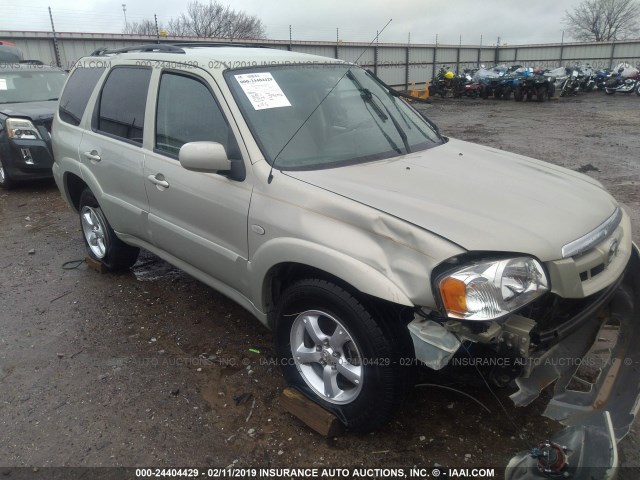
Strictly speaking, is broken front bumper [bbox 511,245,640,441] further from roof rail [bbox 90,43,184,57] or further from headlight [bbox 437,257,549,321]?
roof rail [bbox 90,43,184,57]

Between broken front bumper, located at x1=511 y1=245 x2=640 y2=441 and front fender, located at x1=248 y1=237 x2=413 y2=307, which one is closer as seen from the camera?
front fender, located at x1=248 y1=237 x2=413 y2=307

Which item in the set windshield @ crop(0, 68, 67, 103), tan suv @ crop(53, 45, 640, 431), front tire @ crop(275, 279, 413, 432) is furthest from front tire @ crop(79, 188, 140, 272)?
windshield @ crop(0, 68, 67, 103)

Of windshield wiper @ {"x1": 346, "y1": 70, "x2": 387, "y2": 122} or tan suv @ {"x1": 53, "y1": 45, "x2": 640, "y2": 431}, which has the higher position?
windshield wiper @ {"x1": 346, "y1": 70, "x2": 387, "y2": 122}

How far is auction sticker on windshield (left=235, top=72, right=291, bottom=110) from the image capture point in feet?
9.58

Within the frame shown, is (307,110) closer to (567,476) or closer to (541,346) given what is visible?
(541,346)

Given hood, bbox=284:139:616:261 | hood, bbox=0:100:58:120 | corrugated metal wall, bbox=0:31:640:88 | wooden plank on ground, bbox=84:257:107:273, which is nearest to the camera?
hood, bbox=284:139:616:261

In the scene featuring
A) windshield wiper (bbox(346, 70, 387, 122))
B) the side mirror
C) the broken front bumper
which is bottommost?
the broken front bumper

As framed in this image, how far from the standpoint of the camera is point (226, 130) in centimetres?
292

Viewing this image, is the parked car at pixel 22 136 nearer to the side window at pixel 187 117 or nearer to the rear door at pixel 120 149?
the rear door at pixel 120 149

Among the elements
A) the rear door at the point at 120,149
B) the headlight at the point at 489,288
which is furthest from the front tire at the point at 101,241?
the headlight at the point at 489,288

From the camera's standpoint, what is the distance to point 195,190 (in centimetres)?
306

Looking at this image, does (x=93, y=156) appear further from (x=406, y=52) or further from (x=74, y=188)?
(x=406, y=52)

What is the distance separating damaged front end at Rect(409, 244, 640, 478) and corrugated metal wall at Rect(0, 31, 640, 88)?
12.9 metres

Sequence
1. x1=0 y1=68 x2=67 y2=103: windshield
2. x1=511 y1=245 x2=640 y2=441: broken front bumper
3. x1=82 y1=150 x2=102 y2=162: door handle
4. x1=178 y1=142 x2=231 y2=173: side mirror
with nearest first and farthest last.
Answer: x1=511 y1=245 x2=640 y2=441: broken front bumper, x1=178 y1=142 x2=231 y2=173: side mirror, x1=82 y1=150 x2=102 y2=162: door handle, x1=0 y1=68 x2=67 y2=103: windshield
